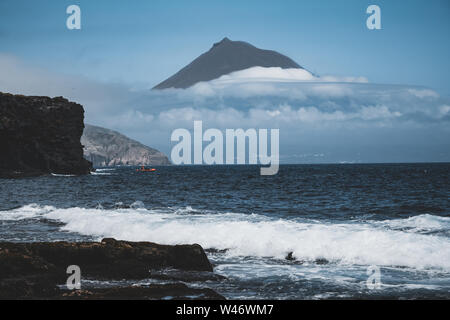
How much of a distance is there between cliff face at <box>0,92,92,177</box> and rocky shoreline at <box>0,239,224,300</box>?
279 ft

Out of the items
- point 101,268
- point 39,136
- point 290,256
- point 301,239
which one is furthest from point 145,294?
point 39,136

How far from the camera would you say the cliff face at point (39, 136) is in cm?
9494

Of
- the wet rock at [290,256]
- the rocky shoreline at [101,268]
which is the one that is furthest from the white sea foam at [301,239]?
the rocky shoreline at [101,268]

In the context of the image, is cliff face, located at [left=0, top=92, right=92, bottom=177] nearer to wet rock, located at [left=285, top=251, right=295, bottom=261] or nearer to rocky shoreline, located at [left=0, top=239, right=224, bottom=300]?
wet rock, located at [left=285, top=251, right=295, bottom=261]

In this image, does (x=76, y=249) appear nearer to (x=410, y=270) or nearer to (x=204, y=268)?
(x=204, y=268)

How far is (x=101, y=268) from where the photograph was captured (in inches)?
469

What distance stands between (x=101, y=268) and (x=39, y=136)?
97.8 meters

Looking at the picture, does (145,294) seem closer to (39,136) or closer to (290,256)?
(290,256)

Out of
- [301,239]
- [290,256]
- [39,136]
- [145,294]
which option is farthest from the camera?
[39,136]

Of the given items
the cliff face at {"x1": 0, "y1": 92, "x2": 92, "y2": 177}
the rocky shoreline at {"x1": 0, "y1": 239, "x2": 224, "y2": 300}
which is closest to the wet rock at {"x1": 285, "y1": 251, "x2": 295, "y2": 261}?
the rocky shoreline at {"x1": 0, "y1": 239, "x2": 224, "y2": 300}

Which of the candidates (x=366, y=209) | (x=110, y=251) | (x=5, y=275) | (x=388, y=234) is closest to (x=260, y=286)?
(x=110, y=251)

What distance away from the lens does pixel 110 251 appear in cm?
1230

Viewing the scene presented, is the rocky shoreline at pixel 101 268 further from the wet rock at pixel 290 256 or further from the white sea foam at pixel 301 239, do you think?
the white sea foam at pixel 301 239

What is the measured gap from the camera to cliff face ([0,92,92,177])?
3738 inches
